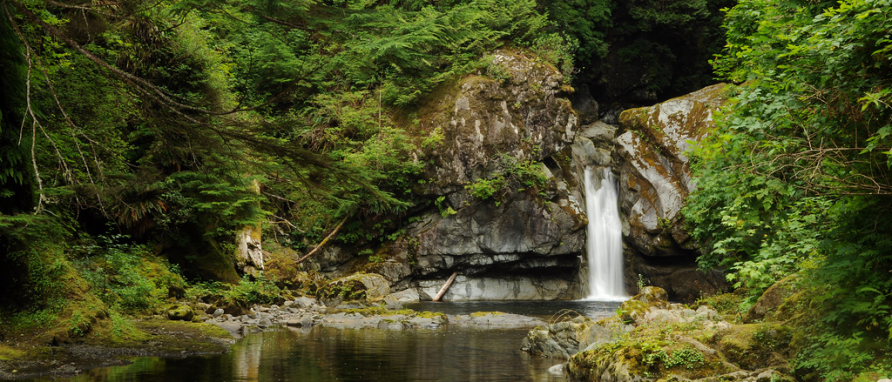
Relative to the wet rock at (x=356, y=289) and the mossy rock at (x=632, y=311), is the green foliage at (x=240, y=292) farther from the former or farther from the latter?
the mossy rock at (x=632, y=311)

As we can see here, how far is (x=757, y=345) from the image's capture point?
7.66m

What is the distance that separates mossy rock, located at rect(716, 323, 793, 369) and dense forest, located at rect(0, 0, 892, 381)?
0.25 metres

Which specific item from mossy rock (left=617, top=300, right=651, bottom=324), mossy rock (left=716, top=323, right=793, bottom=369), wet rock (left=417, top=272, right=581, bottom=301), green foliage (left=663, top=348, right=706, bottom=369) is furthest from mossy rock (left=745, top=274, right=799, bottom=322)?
wet rock (left=417, top=272, right=581, bottom=301)

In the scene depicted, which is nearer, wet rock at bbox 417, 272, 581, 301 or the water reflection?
the water reflection

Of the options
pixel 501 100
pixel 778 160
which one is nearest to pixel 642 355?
pixel 778 160

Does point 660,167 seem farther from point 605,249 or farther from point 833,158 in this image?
point 833,158

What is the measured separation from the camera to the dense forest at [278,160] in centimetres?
576

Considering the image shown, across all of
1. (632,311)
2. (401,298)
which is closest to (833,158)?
(632,311)

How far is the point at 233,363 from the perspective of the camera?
9.50 metres

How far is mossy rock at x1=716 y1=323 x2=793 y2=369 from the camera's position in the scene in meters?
7.38

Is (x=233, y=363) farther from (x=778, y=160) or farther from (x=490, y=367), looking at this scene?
(x=778, y=160)

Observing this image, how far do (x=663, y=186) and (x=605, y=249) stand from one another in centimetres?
396

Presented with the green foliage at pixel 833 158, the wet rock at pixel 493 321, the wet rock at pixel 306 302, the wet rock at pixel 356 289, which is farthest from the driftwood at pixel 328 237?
the green foliage at pixel 833 158

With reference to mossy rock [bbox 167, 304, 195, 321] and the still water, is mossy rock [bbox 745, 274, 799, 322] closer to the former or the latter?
the still water
